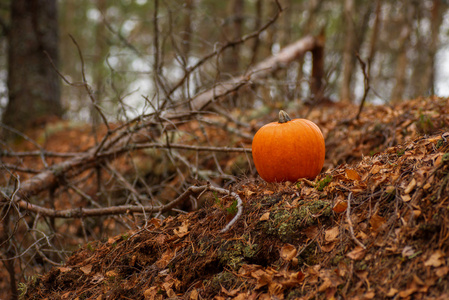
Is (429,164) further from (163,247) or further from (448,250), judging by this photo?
(163,247)

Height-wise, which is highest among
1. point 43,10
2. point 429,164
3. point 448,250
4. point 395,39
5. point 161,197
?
point 43,10

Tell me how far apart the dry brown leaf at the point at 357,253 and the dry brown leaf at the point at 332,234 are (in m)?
0.17

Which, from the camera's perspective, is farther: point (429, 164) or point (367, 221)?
point (429, 164)

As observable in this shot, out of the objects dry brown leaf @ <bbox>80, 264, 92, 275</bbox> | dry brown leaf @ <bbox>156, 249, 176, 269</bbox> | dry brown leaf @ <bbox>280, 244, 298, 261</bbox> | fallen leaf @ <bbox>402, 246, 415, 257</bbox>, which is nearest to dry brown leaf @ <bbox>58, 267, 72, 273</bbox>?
dry brown leaf @ <bbox>80, 264, 92, 275</bbox>

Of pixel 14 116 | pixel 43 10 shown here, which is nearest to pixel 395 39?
pixel 43 10

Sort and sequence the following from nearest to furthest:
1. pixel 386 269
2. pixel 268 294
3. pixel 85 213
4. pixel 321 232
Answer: pixel 386 269 → pixel 268 294 → pixel 321 232 → pixel 85 213

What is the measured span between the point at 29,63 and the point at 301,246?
26.8 feet

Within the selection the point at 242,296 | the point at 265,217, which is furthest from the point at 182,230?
the point at 242,296

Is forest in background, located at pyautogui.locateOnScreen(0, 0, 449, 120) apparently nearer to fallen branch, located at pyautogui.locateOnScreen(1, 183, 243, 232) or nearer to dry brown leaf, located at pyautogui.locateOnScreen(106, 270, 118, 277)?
fallen branch, located at pyautogui.locateOnScreen(1, 183, 243, 232)

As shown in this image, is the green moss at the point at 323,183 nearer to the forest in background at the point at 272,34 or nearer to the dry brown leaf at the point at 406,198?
the dry brown leaf at the point at 406,198

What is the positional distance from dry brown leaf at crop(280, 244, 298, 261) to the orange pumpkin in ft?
2.49

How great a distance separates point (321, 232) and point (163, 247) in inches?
47.3

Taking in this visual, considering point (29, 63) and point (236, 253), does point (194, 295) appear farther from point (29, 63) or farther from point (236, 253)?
point (29, 63)

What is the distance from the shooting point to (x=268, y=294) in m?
1.88
